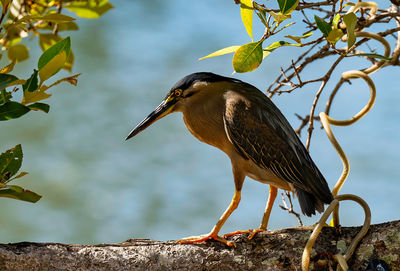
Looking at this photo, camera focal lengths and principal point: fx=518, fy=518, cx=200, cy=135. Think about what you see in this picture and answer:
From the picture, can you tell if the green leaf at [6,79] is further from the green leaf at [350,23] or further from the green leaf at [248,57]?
the green leaf at [350,23]

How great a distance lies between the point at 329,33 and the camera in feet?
4.60

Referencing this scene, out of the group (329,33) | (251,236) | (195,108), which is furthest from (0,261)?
(329,33)

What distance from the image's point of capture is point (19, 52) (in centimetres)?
210

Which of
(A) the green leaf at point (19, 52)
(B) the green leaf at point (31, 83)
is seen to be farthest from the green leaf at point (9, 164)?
(A) the green leaf at point (19, 52)

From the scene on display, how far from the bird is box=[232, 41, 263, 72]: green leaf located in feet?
1.22

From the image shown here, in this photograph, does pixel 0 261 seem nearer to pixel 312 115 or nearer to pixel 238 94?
pixel 238 94

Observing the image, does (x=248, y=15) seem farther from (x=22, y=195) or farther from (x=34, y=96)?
(x=22, y=195)

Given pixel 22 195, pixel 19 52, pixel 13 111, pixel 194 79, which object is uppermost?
pixel 19 52

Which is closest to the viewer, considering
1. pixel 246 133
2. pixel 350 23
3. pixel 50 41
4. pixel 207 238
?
pixel 350 23

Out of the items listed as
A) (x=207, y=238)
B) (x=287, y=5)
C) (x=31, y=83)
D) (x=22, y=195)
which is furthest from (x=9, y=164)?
(x=287, y=5)

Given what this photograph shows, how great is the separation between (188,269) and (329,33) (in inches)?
29.3

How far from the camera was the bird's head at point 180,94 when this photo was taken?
1787 mm

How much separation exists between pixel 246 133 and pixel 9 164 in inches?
30.0

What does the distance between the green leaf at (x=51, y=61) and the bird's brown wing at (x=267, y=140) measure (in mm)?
637
